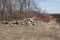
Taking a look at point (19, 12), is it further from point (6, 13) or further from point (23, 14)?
point (6, 13)

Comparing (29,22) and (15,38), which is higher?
(15,38)

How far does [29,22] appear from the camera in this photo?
542 inches

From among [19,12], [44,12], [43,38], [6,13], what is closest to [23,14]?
Answer: [19,12]

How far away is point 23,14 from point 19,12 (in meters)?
0.38

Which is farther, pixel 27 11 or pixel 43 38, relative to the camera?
pixel 27 11

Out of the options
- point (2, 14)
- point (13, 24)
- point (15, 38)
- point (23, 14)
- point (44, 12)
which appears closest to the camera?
point (15, 38)

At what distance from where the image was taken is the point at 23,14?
16844 mm

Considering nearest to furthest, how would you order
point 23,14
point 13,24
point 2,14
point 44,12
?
point 13,24
point 2,14
point 23,14
point 44,12

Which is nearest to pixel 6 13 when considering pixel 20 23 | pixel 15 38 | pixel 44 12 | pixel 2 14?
pixel 2 14

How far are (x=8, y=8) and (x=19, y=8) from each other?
1.02 m

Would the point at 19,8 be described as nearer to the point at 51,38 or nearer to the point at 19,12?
the point at 19,12

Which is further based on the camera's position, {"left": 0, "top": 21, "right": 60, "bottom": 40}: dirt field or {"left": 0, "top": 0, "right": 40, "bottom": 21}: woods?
{"left": 0, "top": 0, "right": 40, "bottom": 21}: woods

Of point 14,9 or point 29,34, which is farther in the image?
point 14,9

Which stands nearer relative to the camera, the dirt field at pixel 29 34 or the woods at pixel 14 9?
the dirt field at pixel 29 34
